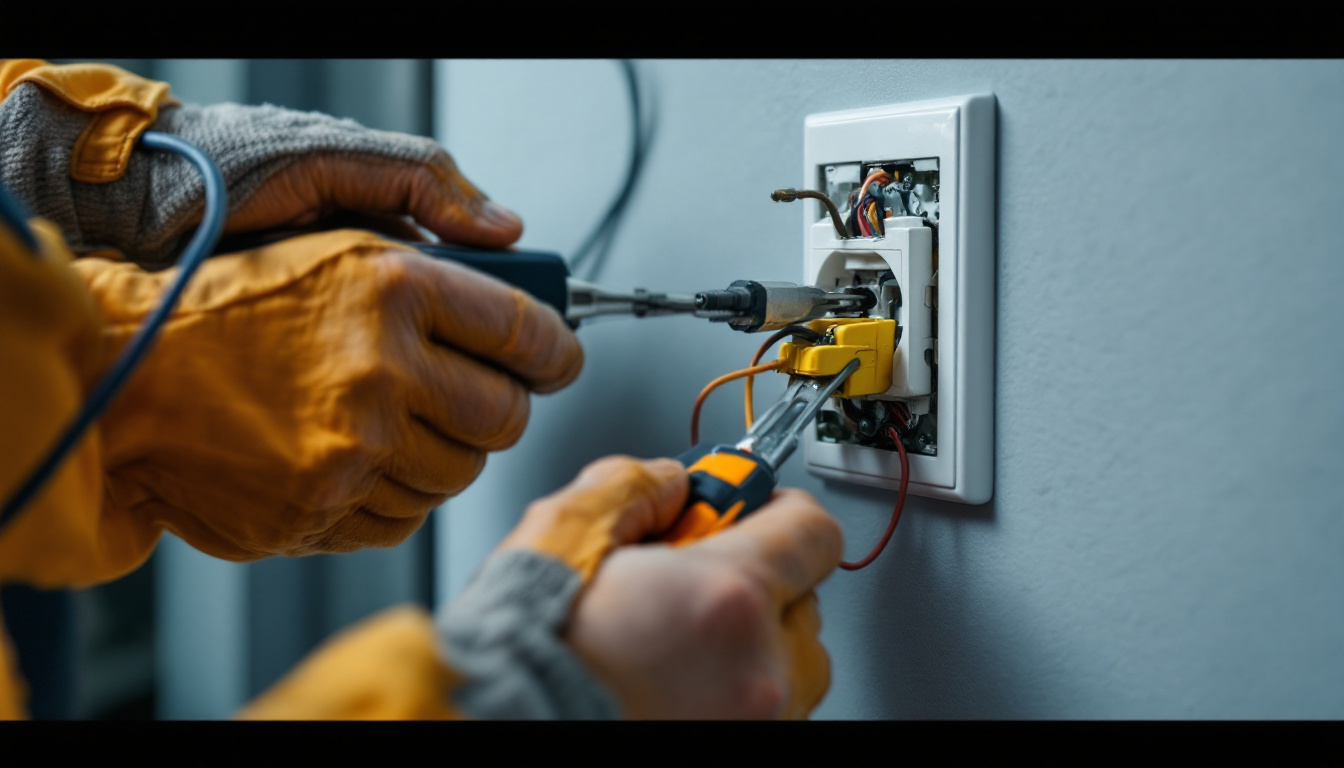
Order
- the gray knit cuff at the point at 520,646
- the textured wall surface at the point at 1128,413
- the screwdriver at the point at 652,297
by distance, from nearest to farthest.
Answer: the gray knit cuff at the point at 520,646 < the textured wall surface at the point at 1128,413 < the screwdriver at the point at 652,297

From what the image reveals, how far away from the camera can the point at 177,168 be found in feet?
1.65

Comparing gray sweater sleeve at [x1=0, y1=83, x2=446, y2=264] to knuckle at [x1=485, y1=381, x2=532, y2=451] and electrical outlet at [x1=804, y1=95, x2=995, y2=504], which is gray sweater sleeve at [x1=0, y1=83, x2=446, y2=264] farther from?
electrical outlet at [x1=804, y1=95, x2=995, y2=504]

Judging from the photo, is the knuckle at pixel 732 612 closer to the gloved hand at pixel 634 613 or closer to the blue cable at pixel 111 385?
the gloved hand at pixel 634 613

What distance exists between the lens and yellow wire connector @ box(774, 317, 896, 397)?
1.55 feet

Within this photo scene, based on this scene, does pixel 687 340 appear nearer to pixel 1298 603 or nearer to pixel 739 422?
pixel 739 422

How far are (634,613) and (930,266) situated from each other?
263 millimetres

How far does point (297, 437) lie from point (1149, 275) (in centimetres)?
41

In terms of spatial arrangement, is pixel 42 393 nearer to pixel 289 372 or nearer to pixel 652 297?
pixel 289 372

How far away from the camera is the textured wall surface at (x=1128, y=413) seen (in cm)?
37

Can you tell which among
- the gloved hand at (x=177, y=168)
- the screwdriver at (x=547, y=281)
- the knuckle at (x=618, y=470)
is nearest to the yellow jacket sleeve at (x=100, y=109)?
the gloved hand at (x=177, y=168)

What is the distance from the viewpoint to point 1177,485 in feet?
1.35

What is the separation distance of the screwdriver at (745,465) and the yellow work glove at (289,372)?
0.14m

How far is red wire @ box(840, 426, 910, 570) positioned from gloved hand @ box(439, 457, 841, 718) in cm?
10

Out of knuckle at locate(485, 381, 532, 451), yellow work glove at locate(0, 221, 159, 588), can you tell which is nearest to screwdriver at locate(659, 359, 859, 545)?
knuckle at locate(485, 381, 532, 451)
